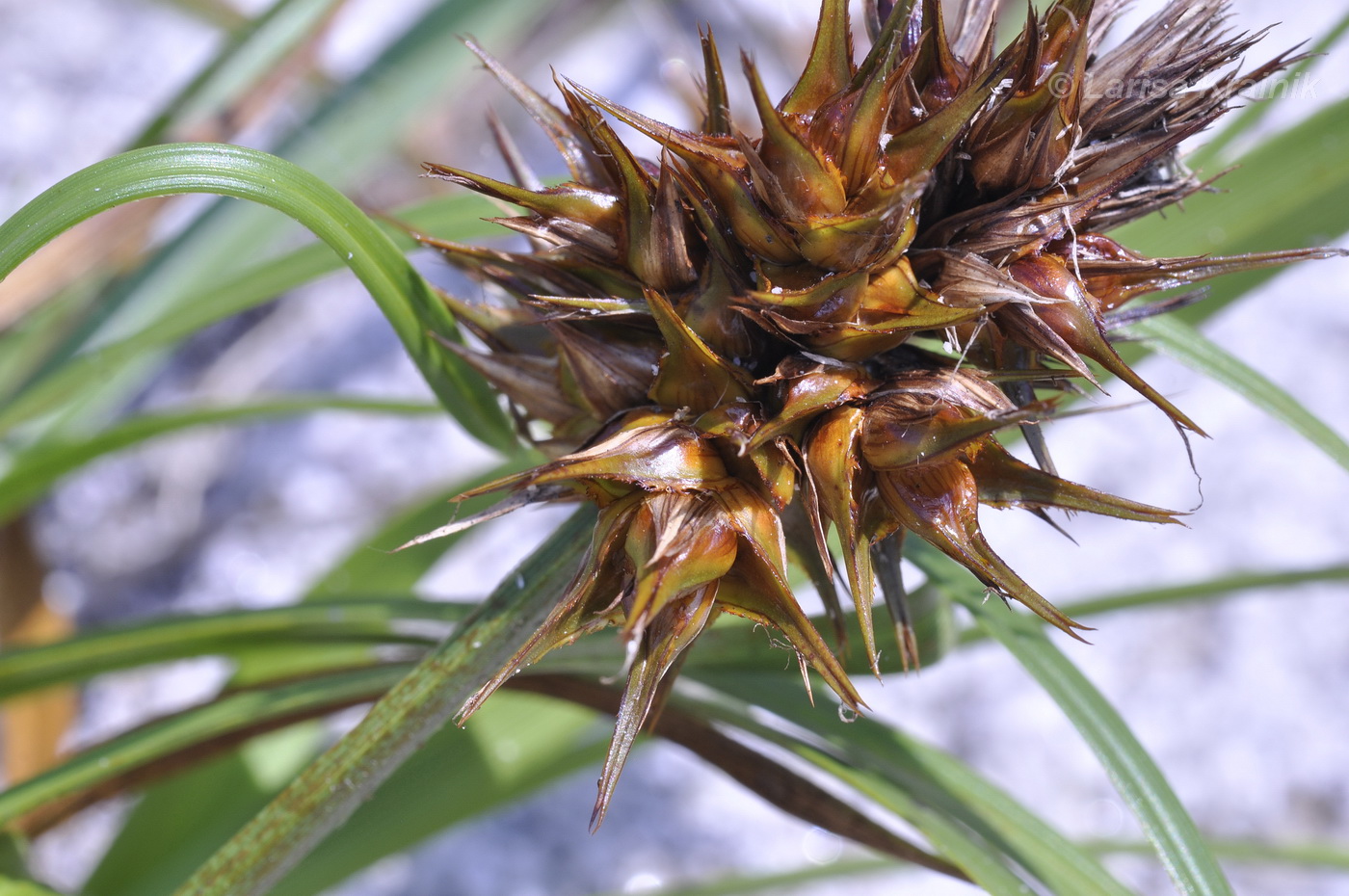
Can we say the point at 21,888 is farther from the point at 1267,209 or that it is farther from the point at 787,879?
the point at 1267,209

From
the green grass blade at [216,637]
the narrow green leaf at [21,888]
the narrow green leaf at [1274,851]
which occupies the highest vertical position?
the green grass blade at [216,637]

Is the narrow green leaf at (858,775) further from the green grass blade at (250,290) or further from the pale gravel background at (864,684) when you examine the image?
the pale gravel background at (864,684)

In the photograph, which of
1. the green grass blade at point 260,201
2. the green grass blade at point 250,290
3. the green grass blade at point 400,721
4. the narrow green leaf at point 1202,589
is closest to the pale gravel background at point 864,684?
the narrow green leaf at point 1202,589

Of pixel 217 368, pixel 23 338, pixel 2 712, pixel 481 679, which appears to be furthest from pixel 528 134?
pixel 481 679

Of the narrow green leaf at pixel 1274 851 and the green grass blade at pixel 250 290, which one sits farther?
the narrow green leaf at pixel 1274 851

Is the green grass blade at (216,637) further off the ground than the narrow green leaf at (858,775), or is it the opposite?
the green grass blade at (216,637)

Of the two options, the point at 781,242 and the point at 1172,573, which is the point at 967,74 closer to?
the point at 781,242

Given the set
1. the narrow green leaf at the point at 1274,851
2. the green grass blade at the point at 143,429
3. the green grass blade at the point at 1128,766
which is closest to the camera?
the green grass blade at the point at 1128,766
